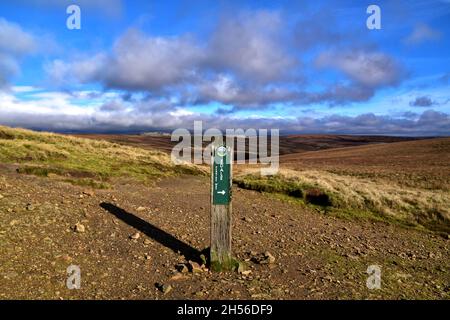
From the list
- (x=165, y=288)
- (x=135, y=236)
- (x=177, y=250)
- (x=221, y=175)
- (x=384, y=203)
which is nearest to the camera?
(x=165, y=288)

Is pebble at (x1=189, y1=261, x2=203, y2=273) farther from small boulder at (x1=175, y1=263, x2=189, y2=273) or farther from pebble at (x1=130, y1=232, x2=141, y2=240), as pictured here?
pebble at (x1=130, y1=232, x2=141, y2=240)

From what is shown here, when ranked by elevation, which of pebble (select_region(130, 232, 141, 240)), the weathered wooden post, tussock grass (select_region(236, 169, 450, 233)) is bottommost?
tussock grass (select_region(236, 169, 450, 233))

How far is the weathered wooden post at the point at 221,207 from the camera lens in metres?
8.08

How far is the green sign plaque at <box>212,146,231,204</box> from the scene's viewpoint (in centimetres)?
807

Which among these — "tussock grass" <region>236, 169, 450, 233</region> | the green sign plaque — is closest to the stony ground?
the green sign plaque

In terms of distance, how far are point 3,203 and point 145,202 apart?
458 cm

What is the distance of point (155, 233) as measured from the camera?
10219 millimetres

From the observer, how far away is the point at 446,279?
28.1ft

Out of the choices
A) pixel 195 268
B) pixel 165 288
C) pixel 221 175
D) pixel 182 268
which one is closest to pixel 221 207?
pixel 221 175

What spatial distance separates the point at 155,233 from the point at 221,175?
130 inches

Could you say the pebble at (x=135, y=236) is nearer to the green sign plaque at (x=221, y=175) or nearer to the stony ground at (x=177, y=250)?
the stony ground at (x=177, y=250)

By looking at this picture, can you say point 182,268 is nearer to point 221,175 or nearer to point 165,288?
point 165,288

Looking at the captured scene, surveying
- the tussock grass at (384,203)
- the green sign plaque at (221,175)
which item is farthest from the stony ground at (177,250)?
the tussock grass at (384,203)
